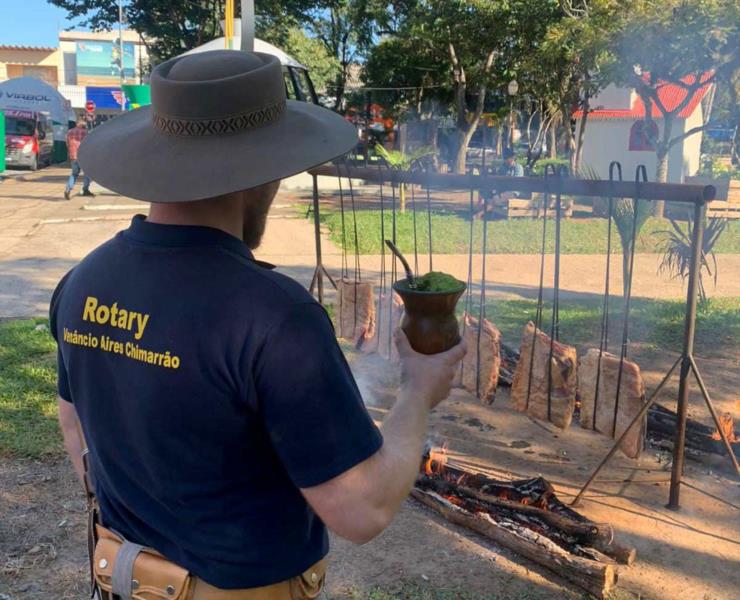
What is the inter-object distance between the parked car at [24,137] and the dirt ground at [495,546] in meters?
25.0

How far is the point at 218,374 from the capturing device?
1.23 meters

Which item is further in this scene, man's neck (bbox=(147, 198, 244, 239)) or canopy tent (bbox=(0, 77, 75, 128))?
canopy tent (bbox=(0, 77, 75, 128))

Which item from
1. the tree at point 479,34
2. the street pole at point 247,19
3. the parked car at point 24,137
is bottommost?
the street pole at point 247,19

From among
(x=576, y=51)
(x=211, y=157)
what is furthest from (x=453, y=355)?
(x=576, y=51)

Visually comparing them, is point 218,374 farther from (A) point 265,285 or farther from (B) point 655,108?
Answer: (B) point 655,108

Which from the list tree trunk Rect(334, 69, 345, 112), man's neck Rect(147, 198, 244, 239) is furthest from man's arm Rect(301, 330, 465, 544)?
tree trunk Rect(334, 69, 345, 112)

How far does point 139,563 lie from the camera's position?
1.42 m

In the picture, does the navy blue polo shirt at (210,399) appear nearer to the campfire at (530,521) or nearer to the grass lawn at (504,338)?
the campfire at (530,521)

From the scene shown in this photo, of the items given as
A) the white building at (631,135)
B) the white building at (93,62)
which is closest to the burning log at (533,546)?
the white building at (631,135)

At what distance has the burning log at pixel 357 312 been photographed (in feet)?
15.5

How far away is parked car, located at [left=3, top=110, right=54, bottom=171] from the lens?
84.5ft

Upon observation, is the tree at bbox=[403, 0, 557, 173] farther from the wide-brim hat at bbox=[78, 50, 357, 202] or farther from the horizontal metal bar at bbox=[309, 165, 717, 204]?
the wide-brim hat at bbox=[78, 50, 357, 202]

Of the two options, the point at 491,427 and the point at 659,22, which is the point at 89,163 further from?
the point at 659,22

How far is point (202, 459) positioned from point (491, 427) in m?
3.55
